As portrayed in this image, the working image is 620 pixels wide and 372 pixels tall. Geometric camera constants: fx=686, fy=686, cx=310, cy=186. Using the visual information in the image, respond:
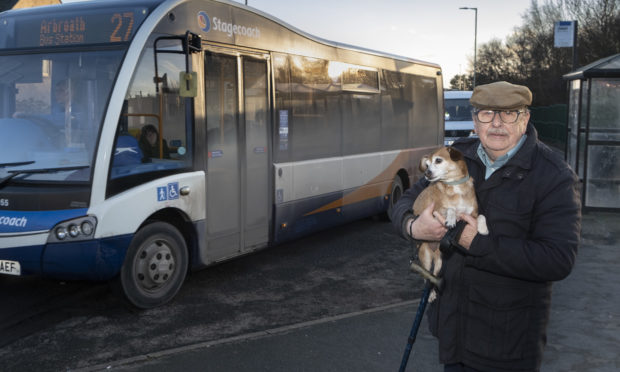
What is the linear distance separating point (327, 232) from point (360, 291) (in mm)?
4015

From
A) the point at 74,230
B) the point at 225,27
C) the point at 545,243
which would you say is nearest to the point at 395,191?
the point at 225,27

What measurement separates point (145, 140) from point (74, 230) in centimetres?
110

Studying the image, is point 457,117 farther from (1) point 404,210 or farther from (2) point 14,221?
(1) point 404,210

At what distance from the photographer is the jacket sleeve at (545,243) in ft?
8.57

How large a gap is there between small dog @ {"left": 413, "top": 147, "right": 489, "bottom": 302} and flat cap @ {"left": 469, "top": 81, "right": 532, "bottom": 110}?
0.90ft

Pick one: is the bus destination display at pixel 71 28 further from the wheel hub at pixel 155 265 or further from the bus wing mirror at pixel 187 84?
the wheel hub at pixel 155 265

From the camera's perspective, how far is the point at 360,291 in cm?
757

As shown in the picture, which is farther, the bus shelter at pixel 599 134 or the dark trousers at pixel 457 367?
the bus shelter at pixel 599 134

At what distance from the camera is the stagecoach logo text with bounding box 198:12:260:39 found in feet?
24.0

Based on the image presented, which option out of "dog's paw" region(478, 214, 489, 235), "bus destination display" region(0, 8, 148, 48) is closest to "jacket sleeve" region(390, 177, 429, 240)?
"dog's paw" region(478, 214, 489, 235)

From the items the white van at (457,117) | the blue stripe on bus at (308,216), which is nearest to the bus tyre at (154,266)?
the blue stripe on bus at (308,216)

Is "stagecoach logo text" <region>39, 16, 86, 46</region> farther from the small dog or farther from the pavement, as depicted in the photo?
the small dog

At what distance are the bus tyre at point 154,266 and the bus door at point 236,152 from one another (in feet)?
1.75

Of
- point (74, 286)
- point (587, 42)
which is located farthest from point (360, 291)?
point (587, 42)
